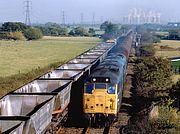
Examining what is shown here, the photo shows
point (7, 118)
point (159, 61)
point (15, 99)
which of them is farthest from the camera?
point (159, 61)

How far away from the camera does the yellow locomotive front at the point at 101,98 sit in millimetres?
18234

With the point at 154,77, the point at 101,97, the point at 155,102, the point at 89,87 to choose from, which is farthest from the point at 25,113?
the point at 154,77

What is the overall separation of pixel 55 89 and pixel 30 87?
1.70 meters

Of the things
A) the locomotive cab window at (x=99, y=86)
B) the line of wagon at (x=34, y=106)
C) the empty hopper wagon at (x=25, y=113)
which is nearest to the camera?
the empty hopper wagon at (x=25, y=113)

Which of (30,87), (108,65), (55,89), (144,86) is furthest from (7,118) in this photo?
(144,86)

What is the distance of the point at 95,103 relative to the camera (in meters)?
18.3

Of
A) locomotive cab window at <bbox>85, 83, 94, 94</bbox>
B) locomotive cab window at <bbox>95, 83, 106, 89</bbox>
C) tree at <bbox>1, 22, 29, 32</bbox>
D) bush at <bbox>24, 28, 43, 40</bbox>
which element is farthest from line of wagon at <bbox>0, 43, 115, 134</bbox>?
tree at <bbox>1, 22, 29, 32</bbox>

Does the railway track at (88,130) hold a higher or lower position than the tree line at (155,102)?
lower

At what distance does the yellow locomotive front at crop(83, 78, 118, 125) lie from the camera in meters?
18.2

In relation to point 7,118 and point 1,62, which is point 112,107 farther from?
point 1,62

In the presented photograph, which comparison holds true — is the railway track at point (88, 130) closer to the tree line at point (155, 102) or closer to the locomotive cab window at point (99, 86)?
the tree line at point (155, 102)

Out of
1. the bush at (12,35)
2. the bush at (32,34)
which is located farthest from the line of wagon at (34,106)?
the bush at (32,34)

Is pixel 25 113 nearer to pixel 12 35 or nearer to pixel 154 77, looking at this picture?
pixel 154 77

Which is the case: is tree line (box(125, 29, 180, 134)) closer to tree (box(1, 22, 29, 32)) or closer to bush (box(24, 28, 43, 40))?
bush (box(24, 28, 43, 40))
